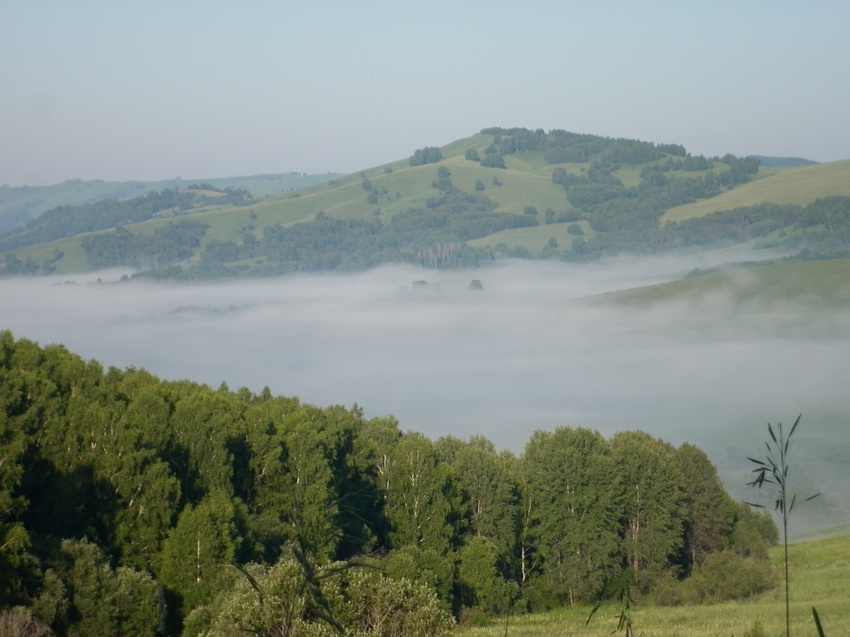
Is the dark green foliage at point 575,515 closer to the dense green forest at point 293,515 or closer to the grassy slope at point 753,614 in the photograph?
the dense green forest at point 293,515

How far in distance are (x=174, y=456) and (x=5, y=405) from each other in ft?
25.0

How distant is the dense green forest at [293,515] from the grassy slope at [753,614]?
6.97 feet

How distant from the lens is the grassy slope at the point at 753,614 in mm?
29391

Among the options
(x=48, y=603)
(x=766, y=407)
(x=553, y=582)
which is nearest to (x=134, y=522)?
(x=48, y=603)

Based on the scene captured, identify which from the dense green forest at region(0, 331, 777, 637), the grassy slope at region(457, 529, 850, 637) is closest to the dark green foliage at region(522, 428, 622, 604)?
the dense green forest at region(0, 331, 777, 637)

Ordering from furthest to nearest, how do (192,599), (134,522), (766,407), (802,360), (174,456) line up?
(802,360), (766,407), (174,456), (134,522), (192,599)

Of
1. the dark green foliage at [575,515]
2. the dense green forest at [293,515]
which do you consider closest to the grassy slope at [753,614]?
the dense green forest at [293,515]

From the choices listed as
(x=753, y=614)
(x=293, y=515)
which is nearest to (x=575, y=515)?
(x=753, y=614)

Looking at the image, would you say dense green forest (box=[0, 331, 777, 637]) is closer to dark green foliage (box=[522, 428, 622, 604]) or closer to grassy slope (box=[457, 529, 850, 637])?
dark green foliage (box=[522, 428, 622, 604])

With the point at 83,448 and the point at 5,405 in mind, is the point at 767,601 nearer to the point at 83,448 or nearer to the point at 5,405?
the point at 83,448

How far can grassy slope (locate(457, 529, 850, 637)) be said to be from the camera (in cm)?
2939

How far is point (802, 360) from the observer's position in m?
185

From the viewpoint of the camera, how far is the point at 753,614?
115ft

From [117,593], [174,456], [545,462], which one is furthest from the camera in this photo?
[545,462]
